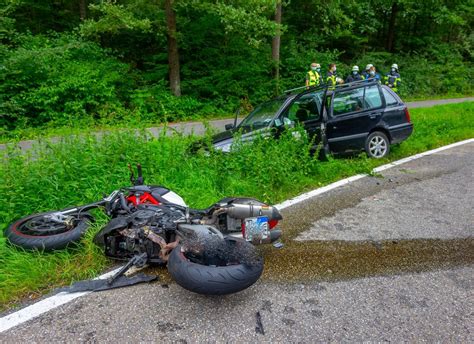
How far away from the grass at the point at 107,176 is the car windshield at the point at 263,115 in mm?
774

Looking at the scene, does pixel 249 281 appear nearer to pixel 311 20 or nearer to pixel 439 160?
pixel 439 160

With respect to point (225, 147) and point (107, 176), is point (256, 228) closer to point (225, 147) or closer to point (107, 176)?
point (107, 176)

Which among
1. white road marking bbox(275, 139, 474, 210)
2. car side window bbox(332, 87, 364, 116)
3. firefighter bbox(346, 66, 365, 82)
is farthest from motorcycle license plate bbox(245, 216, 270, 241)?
firefighter bbox(346, 66, 365, 82)

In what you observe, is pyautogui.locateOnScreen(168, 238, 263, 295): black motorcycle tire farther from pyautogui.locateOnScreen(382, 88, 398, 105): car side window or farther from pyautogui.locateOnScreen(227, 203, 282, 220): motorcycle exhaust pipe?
pyautogui.locateOnScreen(382, 88, 398, 105): car side window

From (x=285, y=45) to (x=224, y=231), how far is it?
1810cm

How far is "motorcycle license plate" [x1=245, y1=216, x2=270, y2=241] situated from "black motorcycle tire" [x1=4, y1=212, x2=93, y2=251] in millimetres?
1757

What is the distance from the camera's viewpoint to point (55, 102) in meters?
12.5

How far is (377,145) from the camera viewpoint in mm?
7512

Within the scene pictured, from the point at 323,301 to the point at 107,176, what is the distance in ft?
11.2

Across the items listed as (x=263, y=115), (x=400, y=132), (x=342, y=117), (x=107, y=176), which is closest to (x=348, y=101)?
(x=342, y=117)

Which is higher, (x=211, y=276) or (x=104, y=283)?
(x=211, y=276)

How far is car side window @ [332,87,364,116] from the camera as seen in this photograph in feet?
23.9

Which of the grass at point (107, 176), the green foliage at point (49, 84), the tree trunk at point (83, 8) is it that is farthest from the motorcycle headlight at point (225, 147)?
A: the tree trunk at point (83, 8)

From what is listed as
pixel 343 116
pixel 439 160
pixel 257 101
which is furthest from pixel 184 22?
pixel 439 160
